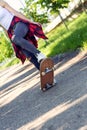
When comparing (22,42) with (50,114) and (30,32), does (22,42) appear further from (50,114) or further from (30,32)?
(50,114)

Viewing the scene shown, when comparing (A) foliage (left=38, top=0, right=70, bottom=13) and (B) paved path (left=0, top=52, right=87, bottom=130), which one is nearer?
(B) paved path (left=0, top=52, right=87, bottom=130)

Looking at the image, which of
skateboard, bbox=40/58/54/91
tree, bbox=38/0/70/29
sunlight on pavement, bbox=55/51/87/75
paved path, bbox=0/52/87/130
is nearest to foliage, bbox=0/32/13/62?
tree, bbox=38/0/70/29

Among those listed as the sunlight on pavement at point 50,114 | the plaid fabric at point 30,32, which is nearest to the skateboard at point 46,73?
the plaid fabric at point 30,32

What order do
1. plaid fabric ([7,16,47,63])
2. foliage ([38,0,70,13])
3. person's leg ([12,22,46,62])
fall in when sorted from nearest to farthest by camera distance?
1. person's leg ([12,22,46,62])
2. plaid fabric ([7,16,47,63])
3. foliage ([38,0,70,13])

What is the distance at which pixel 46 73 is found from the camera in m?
6.39

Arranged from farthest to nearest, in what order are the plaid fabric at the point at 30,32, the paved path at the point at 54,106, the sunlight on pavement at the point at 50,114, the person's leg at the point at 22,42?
the plaid fabric at the point at 30,32, the person's leg at the point at 22,42, the sunlight on pavement at the point at 50,114, the paved path at the point at 54,106

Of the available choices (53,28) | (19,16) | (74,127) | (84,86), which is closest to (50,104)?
(84,86)

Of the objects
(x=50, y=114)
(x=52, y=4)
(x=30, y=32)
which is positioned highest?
(x=30, y=32)

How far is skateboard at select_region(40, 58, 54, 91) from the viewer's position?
632 centimetres

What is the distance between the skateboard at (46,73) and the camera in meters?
6.32

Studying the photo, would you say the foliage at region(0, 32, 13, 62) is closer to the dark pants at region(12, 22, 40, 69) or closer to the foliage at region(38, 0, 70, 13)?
the foliage at region(38, 0, 70, 13)

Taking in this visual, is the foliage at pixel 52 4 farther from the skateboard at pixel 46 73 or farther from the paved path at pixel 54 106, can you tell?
the skateboard at pixel 46 73

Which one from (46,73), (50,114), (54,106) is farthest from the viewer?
(46,73)

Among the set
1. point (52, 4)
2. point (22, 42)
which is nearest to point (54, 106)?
point (22, 42)
